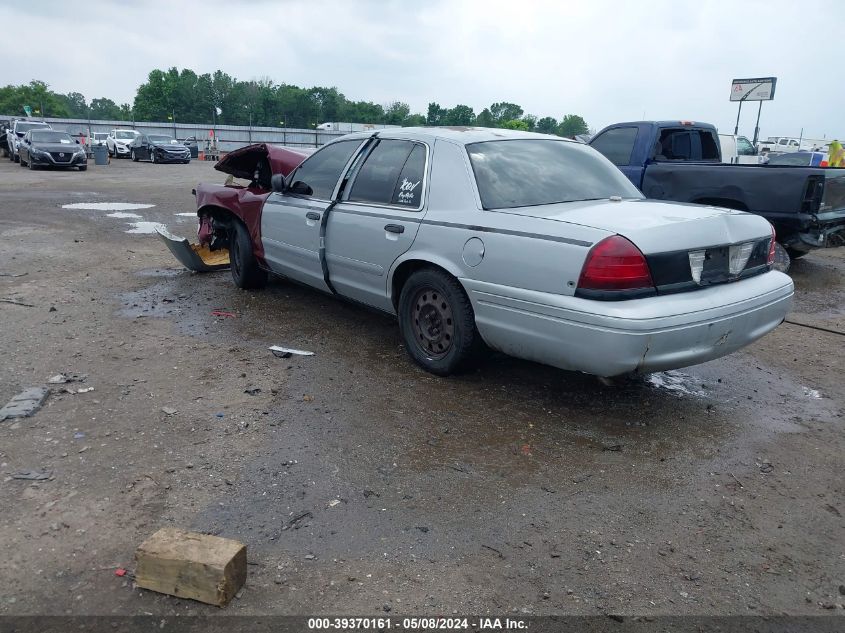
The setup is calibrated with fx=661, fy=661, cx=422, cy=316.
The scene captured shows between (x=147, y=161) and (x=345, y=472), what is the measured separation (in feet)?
110

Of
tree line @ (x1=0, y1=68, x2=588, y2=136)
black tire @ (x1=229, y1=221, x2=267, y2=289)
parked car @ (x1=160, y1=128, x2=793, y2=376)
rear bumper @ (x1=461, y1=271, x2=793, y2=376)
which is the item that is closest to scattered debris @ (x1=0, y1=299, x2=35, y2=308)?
black tire @ (x1=229, y1=221, x2=267, y2=289)

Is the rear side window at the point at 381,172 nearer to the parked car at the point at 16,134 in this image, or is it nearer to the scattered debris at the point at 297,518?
the scattered debris at the point at 297,518

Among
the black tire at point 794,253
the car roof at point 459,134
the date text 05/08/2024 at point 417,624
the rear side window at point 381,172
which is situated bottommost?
the date text 05/08/2024 at point 417,624

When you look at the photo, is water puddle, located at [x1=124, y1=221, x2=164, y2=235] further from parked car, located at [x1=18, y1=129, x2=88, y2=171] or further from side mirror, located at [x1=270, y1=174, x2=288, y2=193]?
parked car, located at [x1=18, y1=129, x2=88, y2=171]

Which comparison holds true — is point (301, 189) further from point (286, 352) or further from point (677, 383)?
point (677, 383)

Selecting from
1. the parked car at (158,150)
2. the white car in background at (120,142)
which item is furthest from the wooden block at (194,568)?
the white car in background at (120,142)

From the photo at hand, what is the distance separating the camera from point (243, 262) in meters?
6.74

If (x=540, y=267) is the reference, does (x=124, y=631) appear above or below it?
below

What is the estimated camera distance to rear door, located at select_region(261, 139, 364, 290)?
5.40 m

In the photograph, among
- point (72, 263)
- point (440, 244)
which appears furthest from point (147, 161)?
point (440, 244)

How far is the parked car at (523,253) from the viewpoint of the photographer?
349 cm

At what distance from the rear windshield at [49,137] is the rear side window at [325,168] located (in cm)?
2244

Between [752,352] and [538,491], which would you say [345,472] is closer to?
[538,491]

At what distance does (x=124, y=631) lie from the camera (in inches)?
89.2
